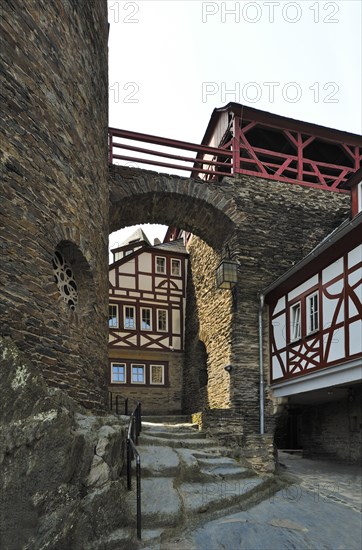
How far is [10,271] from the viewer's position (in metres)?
4.43

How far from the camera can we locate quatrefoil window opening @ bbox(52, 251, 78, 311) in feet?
19.7

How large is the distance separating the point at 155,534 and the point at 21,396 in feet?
7.41

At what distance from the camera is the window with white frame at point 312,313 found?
935cm

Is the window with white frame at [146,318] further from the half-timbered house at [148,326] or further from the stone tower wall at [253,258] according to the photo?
the stone tower wall at [253,258]

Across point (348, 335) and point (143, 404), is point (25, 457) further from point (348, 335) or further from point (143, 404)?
point (143, 404)

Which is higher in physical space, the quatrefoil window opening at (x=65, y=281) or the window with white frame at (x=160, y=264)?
the window with white frame at (x=160, y=264)

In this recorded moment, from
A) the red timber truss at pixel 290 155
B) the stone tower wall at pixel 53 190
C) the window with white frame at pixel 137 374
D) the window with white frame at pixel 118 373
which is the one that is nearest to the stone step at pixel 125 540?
the stone tower wall at pixel 53 190

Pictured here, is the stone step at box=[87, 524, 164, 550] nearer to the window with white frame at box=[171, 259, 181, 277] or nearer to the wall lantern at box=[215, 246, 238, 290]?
the wall lantern at box=[215, 246, 238, 290]

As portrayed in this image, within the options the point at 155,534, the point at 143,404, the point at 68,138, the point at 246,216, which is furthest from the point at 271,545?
the point at 143,404

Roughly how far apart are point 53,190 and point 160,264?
41.1ft

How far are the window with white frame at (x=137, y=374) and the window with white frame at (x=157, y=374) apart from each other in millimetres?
354

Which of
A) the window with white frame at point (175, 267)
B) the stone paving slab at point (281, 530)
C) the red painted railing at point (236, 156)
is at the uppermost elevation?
the red painted railing at point (236, 156)

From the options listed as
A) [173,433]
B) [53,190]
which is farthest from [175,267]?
[53,190]

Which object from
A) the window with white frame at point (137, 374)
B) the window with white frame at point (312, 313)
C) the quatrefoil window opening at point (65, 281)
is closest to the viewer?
the quatrefoil window opening at point (65, 281)
